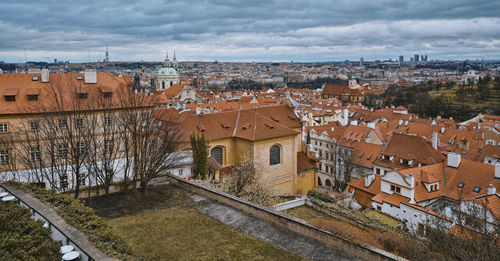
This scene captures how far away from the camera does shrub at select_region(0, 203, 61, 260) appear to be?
10.5 meters

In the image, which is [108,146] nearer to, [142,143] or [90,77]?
[142,143]

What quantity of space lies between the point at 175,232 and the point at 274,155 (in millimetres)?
23254

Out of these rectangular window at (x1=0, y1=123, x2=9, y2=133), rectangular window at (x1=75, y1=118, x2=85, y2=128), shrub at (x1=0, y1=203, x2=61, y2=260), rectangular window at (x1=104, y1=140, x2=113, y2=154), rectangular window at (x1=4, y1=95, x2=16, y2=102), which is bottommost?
shrub at (x1=0, y1=203, x2=61, y2=260)

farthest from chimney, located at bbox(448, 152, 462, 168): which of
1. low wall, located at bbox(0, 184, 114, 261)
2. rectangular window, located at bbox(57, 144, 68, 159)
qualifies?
low wall, located at bbox(0, 184, 114, 261)

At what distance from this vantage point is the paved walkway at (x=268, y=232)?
15.6 metres

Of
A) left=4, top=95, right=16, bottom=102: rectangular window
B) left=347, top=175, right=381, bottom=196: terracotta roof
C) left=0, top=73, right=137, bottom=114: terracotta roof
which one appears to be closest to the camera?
left=0, top=73, right=137, bottom=114: terracotta roof

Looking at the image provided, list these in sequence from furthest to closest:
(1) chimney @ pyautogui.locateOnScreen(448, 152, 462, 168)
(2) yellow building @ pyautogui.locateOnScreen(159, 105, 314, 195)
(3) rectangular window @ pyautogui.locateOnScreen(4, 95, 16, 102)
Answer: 1. (2) yellow building @ pyautogui.locateOnScreen(159, 105, 314, 195)
2. (1) chimney @ pyautogui.locateOnScreen(448, 152, 462, 168)
3. (3) rectangular window @ pyautogui.locateOnScreen(4, 95, 16, 102)

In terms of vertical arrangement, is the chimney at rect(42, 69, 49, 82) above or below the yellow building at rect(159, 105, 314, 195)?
above

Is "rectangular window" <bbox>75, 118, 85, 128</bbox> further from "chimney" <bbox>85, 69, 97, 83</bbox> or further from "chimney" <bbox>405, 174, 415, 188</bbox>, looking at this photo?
"chimney" <bbox>405, 174, 415, 188</bbox>

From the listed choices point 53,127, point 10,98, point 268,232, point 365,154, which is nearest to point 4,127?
point 10,98

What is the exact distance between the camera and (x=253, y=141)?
38000mm

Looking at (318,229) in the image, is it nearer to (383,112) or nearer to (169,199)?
(169,199)

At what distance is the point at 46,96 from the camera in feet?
103

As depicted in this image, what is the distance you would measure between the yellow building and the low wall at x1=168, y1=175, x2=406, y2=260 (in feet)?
50.7
